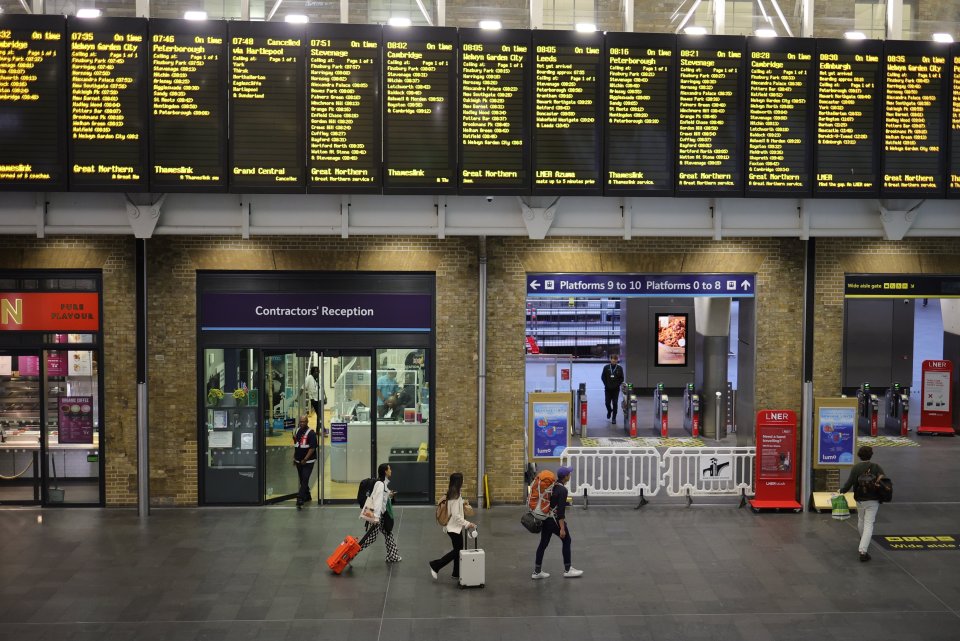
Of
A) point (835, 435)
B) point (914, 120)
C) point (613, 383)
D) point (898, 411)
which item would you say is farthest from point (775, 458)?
point (898, 411)

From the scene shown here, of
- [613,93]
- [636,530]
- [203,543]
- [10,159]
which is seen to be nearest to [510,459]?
[636,530]

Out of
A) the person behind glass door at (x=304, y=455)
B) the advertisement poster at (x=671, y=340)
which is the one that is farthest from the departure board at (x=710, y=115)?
the advertisement poster at (x=671, y=340)

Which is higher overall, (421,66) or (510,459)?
(421,66)

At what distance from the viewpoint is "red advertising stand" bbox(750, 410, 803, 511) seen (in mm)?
15375

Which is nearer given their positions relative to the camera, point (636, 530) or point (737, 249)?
point (636, 530)

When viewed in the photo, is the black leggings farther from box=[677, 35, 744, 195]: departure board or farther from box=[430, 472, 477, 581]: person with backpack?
box=[677, 35, 744, 195]: departure board

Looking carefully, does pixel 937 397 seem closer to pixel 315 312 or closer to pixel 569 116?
pixel 569 116

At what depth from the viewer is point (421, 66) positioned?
13250mm

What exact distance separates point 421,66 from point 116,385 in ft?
22.0

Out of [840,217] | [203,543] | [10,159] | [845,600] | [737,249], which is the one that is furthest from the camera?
[737,249]

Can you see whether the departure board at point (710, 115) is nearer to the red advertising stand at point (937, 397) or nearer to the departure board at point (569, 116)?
the departure board at point (569, 116)

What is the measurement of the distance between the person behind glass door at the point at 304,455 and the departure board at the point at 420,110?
4.25m

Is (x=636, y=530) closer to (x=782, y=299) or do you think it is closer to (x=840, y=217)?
(x=782, y=299)

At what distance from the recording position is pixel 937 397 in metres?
21.3
